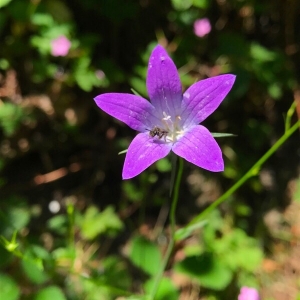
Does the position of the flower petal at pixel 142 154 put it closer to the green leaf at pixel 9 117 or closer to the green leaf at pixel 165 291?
the green leaf at pixel 165 291

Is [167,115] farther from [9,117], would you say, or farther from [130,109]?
[9,117]

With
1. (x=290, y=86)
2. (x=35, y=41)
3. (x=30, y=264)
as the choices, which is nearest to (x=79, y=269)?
(x=30, y=264)

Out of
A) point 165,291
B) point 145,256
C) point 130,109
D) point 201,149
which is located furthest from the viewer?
point 145,256

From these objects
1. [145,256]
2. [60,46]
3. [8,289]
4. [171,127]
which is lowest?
[145,256]

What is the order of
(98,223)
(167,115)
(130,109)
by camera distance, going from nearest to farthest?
(130,109)
(167,115)
(98,223)

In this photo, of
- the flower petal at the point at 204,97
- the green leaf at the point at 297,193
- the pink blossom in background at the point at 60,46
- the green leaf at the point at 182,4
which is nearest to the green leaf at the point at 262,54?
the green leaf at the point at 182,4

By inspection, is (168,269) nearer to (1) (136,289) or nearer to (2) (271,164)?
(1) (136,289)

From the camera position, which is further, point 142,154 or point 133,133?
A: point 133,133

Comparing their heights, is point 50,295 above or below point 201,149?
below

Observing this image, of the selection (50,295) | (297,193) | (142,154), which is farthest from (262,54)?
(50,295)
